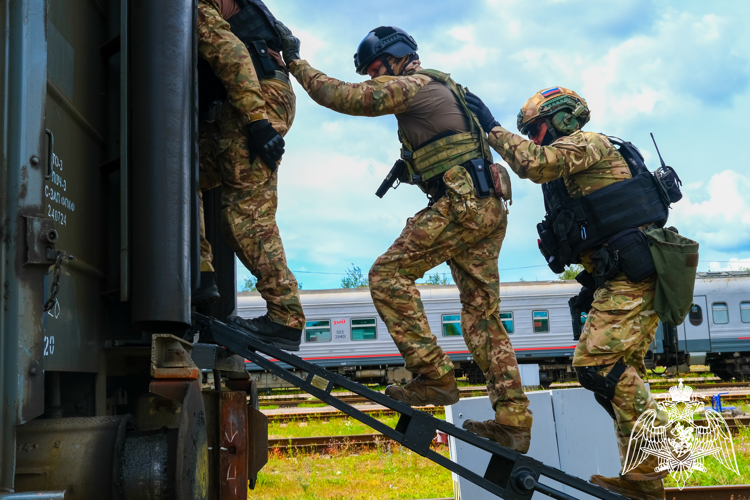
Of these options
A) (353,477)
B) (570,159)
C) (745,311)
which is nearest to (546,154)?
(570,159)

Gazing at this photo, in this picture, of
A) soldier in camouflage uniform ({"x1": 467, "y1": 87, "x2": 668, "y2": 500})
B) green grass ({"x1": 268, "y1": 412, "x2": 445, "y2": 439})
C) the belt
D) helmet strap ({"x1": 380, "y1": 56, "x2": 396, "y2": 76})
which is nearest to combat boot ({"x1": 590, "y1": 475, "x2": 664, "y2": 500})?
soldier in camouflage uniform ({"x1": 467, "y1": 87, "x2": 668, "y2": 500})

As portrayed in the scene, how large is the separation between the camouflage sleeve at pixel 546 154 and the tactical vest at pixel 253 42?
134cm

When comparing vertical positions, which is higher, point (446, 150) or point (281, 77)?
point (281, 77)

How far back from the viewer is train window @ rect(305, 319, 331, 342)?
16781 millimetres

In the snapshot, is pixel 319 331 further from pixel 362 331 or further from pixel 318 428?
pixel 318 428

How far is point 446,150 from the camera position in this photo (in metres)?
3.90

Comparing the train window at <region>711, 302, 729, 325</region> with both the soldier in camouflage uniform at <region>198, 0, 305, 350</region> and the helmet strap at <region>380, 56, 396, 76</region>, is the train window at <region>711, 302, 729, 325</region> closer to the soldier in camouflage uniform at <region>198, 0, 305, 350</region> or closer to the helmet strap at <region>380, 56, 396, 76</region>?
the helmet strap at <region>380, 56, 396, 76</region>

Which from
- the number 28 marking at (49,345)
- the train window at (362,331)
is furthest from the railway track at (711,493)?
the train window at (362,331)

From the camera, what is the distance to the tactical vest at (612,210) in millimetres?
3980

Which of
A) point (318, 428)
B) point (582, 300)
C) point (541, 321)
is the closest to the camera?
point (582, 300)

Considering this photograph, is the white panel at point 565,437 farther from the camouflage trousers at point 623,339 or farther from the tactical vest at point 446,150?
the tactical vest at point 446,150

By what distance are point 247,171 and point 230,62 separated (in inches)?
20.9

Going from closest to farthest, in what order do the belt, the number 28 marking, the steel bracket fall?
the steel bracket, the number 28 marking, the belt

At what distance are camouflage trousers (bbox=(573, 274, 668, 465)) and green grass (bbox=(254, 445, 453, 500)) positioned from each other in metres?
2.46
